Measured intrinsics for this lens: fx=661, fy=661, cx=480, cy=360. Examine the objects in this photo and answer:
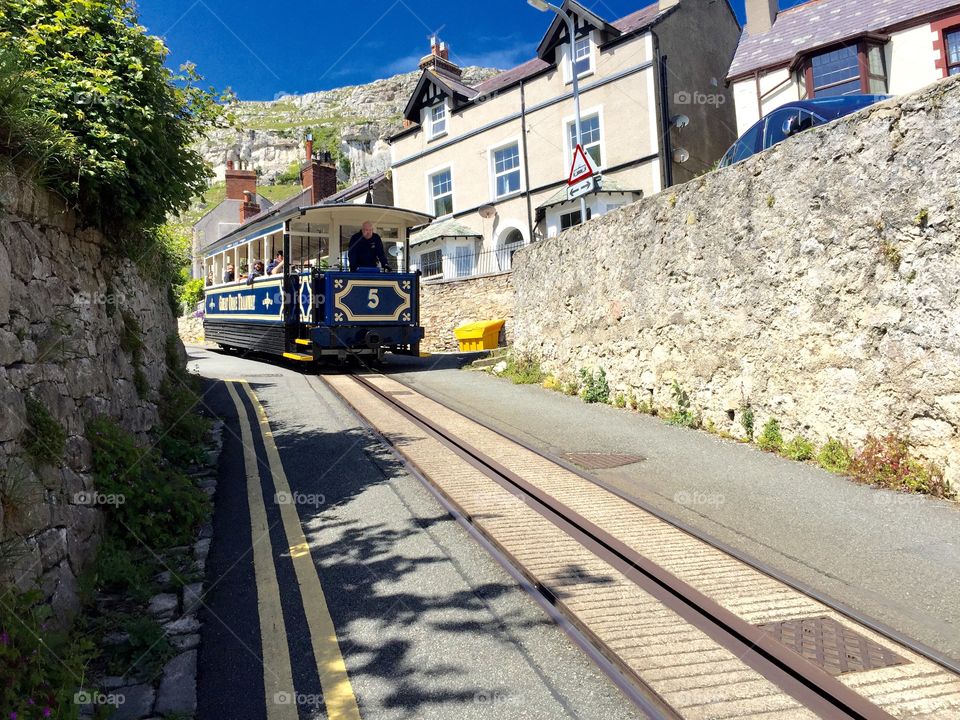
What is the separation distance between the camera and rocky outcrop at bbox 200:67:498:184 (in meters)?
114

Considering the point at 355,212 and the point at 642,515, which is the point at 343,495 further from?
the point at 355,212

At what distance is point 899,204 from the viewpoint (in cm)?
583

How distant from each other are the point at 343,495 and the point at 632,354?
544cm

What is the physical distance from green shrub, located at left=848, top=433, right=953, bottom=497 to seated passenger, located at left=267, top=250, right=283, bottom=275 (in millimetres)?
11255

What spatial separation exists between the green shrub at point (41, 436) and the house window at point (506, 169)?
70.8 ft

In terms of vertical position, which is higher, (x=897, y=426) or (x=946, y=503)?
(x=897, y=426)

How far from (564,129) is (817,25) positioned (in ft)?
26.9

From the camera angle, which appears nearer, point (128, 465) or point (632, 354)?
point (128, 465)

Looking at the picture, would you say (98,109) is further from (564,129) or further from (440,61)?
(440,61)

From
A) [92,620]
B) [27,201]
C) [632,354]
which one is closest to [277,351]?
[632,354]

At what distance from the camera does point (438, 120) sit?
1062 inches

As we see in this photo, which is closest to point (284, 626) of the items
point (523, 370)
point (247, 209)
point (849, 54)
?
point (523, 370)

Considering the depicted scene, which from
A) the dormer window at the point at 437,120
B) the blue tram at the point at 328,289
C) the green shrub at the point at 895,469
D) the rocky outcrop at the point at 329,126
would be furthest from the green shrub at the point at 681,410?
the rocky outcrop at the point at 329,126

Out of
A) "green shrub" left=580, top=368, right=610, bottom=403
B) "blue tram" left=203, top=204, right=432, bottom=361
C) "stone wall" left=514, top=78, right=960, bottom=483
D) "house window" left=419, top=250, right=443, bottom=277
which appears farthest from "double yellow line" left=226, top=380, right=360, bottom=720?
"house window" left=419, top=250, right=443, bottom=277
